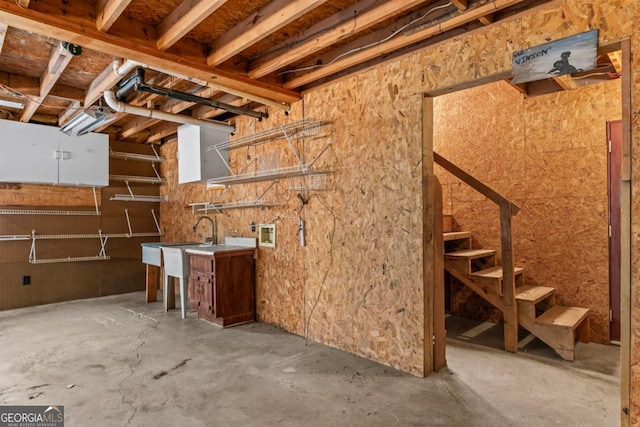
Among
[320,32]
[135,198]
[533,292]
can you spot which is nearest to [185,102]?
[320,32]

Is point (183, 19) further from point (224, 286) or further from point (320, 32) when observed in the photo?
point (224, 286)

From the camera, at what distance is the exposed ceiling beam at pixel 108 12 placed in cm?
217

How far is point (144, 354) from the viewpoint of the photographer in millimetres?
3299

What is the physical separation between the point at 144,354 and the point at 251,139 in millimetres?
2485

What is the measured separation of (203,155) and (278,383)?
120 inches

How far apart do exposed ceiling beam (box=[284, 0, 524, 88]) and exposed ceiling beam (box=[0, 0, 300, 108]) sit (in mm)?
344

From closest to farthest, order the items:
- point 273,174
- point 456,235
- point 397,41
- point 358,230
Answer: point 397,41 < point 358,230 < point 273,174 < point 456,235

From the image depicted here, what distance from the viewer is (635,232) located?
1923mm

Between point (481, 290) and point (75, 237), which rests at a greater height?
point (75, 237)

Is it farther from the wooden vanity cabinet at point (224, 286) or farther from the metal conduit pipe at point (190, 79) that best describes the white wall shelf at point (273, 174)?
the wooden vanity cabinet at point (224, 286)

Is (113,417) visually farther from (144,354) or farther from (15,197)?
(15,197)

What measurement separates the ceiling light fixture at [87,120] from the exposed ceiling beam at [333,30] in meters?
1.90

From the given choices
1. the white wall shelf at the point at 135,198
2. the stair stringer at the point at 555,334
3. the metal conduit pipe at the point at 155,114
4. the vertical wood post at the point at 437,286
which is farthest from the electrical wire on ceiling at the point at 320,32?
the white wall shelf at the point at 135,198

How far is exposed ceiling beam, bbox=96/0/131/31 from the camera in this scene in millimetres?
2166
